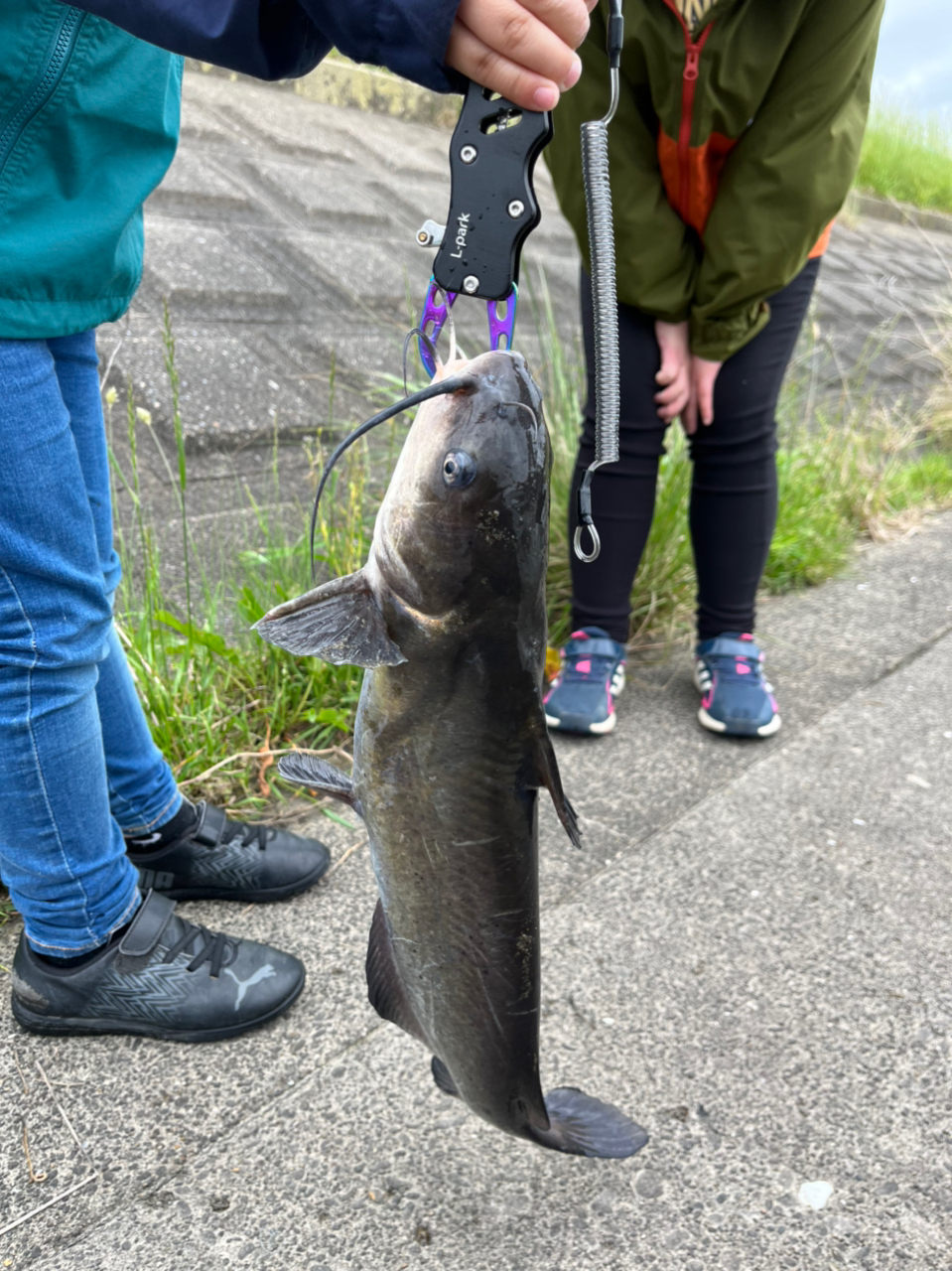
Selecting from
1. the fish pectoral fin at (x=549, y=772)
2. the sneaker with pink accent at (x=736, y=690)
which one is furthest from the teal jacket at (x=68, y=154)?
the sneaker with pink accent at (x=736, y=690)

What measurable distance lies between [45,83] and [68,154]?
99mm

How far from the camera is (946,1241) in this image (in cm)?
151

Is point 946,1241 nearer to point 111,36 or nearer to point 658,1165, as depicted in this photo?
point 658,1165

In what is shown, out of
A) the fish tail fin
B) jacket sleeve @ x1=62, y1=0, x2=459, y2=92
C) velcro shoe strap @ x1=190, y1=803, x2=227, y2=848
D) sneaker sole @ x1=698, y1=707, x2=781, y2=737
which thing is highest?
jacket sleeve @ x1=62, y1=0, x2=459, y2=92

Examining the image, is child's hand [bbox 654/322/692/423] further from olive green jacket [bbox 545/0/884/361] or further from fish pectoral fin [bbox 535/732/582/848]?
fish pectoral fin [bbox 535/732/582/848]

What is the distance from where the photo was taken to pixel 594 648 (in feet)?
9.58

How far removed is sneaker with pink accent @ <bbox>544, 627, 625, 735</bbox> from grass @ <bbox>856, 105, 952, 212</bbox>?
32.2 ft

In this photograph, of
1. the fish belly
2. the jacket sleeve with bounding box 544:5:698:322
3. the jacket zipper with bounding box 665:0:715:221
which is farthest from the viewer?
the jacket sleeve with bounding box 544:5:698:322

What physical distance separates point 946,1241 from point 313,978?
1201 millimetres

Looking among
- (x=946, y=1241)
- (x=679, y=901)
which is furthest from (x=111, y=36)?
(x=946, y=1241)

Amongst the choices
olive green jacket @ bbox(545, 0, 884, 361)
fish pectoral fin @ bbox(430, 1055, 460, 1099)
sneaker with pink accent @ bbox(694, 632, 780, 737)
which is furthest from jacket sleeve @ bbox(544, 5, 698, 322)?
fish pectoral fin @ bbox(430, 1055, 460, 1099)

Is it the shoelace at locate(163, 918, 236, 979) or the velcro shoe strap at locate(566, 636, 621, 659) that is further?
the velcro shoe strap at locate(566, 636, 621, 659)

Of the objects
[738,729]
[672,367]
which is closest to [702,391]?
[672,367]

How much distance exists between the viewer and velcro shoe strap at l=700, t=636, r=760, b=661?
2965 mm
